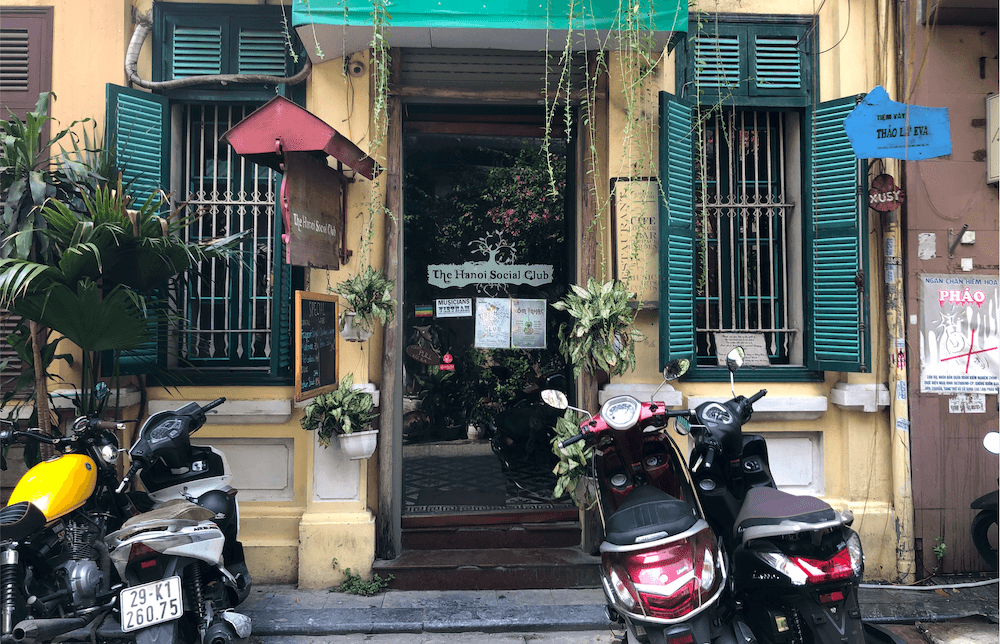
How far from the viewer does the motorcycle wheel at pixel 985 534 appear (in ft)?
15.3

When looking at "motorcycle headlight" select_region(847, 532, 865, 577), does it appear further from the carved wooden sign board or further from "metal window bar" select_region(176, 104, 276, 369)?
"metal window bar" select_region(176, 104, 276, 369)

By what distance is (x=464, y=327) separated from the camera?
6500mm

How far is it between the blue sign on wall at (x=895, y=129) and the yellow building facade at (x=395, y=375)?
0.51m

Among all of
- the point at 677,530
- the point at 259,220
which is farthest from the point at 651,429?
the point at 259,220

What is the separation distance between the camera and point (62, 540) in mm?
3537

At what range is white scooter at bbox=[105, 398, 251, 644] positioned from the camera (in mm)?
3254

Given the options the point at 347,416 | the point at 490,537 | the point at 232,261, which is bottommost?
the point at 490,537

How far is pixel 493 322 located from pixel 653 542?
3.61m

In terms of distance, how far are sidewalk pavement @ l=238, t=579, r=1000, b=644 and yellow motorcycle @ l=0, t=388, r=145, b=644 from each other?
3.68 feet

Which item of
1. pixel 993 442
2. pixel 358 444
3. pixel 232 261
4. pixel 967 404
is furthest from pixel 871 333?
pixel 232 261

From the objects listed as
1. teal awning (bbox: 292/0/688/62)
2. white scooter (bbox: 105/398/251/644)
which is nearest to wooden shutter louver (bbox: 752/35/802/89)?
teal awning (bbox: 292/0/688/62)

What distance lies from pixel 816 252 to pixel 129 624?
5.27 meters

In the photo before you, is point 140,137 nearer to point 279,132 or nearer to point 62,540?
point 279,132

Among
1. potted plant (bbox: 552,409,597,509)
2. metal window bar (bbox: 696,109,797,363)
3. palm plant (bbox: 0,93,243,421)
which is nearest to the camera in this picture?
palm plant (bbox: 0,93,243,421)
